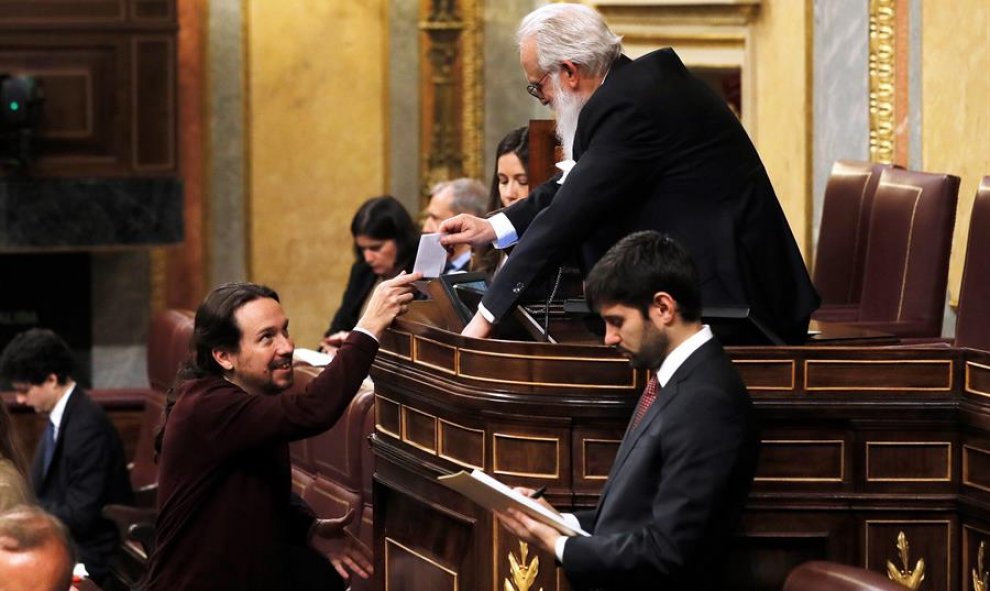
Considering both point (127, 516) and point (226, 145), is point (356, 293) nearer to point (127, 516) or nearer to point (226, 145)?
point (127, 516)

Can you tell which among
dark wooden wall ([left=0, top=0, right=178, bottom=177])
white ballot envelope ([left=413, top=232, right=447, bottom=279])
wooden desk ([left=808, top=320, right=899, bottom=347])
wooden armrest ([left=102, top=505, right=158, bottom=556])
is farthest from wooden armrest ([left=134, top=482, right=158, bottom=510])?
wooden desk ([left=808, top=320, right=899, bottom=347])

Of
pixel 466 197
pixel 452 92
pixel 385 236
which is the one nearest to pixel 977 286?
pixel 466 197

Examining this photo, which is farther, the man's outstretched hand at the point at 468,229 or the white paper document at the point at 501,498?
the man's outstretched hand at the point at 468,229

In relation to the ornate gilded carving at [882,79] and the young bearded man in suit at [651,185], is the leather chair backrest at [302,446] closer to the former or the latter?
the young bearded man in suit at [651,185]

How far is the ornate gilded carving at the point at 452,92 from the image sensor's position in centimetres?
918

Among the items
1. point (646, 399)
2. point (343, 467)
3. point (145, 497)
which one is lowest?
point (145, 497)

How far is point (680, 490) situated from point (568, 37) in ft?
4.23

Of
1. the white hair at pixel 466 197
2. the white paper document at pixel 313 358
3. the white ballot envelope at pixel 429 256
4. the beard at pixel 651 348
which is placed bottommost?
the white paper document at pixel 313 358

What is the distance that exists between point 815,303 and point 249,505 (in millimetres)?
1269

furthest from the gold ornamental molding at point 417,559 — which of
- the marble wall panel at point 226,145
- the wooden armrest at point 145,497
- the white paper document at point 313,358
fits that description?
the marble wall panel at point 226,145

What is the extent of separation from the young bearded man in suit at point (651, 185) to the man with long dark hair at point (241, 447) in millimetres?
349

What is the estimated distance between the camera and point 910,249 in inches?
217

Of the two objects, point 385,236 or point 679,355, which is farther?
point 385,236

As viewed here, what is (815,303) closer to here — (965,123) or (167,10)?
(965,123)
